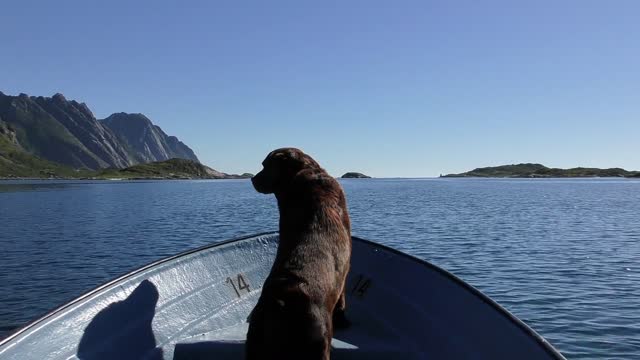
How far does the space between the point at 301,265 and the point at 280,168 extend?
228cm

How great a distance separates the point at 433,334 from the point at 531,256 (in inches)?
866

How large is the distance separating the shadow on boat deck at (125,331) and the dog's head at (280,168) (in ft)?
6.95

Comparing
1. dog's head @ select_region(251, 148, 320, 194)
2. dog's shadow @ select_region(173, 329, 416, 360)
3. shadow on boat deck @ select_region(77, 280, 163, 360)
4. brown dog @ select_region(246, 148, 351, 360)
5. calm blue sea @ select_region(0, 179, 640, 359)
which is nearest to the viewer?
brown dog @ select_region(246, 148, 351, 360)

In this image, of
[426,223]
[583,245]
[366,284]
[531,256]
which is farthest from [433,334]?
[426,223]

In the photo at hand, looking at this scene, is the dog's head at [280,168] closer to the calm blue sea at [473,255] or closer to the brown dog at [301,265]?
the brown dog at [301,265]

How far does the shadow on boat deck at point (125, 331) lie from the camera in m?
6.40

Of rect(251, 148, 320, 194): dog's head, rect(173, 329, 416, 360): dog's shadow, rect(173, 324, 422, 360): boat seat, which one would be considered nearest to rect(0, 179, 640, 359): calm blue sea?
rect(173, 324, 422, 360): boat seat

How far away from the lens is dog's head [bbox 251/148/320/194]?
7.55 metres

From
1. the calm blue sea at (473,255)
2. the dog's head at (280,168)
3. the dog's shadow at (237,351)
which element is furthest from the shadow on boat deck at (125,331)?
the calm blue sea at (473,255)

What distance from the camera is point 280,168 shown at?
25.0 feet

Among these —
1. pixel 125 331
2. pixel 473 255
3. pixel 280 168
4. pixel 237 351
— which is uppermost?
pixel 280 168

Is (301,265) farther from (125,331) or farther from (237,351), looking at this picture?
(125,331)

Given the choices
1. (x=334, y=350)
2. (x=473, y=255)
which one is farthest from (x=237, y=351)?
(x=473, y=255)

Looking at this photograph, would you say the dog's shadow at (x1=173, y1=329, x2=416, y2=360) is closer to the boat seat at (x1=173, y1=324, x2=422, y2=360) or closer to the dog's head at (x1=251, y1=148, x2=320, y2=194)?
the boat seat at (x1=173, y1=324, x2=422, y2=360)
